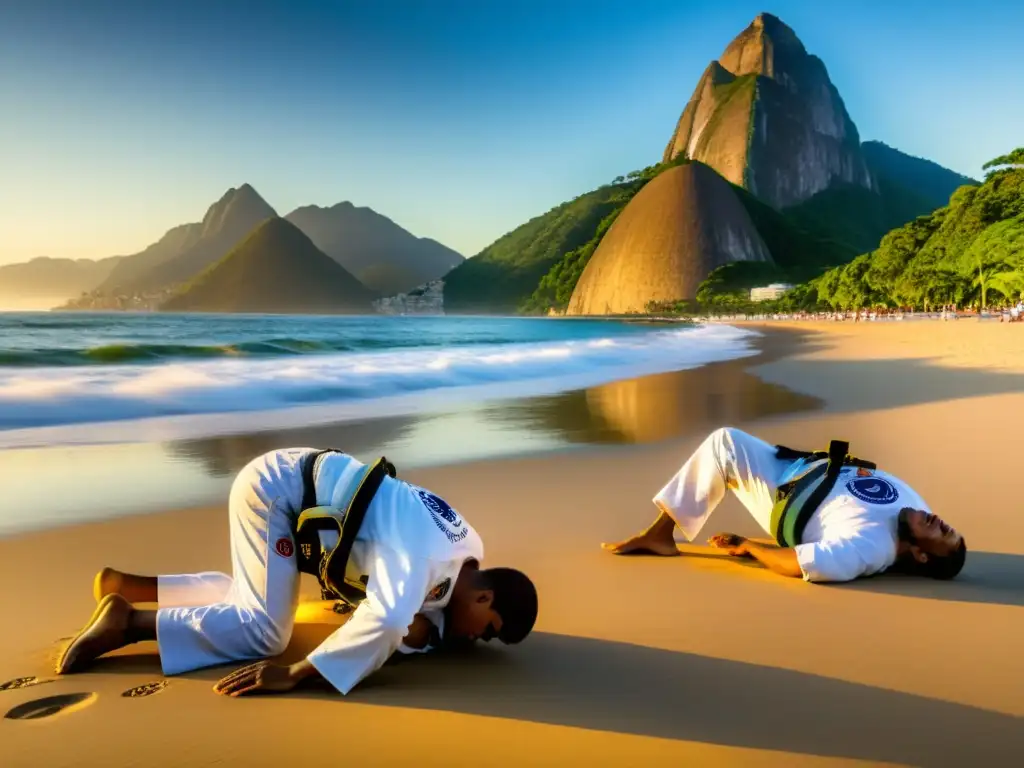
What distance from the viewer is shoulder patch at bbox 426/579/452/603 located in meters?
2.51

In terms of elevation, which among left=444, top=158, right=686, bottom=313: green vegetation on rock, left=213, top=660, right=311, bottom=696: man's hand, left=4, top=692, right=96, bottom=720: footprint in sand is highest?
left=444, top=158, right=686, bottom=313: green vegetation on rock

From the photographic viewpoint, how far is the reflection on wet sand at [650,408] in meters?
8.41

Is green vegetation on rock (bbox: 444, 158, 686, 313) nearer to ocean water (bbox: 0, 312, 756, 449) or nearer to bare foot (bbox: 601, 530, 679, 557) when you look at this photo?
ocean water (bbox: 0, 312, 756, 449)

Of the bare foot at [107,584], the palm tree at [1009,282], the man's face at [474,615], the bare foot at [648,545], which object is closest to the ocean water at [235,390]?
the bare foot at [107,584]

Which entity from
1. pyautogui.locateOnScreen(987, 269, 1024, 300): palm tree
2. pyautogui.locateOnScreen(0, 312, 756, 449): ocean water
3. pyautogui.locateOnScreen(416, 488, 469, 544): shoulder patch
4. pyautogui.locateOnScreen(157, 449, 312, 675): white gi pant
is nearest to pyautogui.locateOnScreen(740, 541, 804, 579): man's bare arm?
pyautogui.locateOnScreen(416, 488, 469, 544): shoulder patch

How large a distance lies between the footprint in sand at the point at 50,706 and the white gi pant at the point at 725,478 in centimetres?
254

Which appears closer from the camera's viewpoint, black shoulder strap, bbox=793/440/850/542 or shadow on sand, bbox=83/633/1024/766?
shadow on sand, bbox=83/633/1024/766

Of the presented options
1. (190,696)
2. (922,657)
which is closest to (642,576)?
(922,657)

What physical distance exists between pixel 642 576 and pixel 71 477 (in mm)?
4332

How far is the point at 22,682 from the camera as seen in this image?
2.45m

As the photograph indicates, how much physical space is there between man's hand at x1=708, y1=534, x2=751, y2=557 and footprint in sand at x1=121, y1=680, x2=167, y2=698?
255cm

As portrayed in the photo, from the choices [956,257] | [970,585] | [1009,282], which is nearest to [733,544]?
[970,585]

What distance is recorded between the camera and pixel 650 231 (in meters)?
140

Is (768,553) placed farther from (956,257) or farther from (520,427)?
(956,257)
